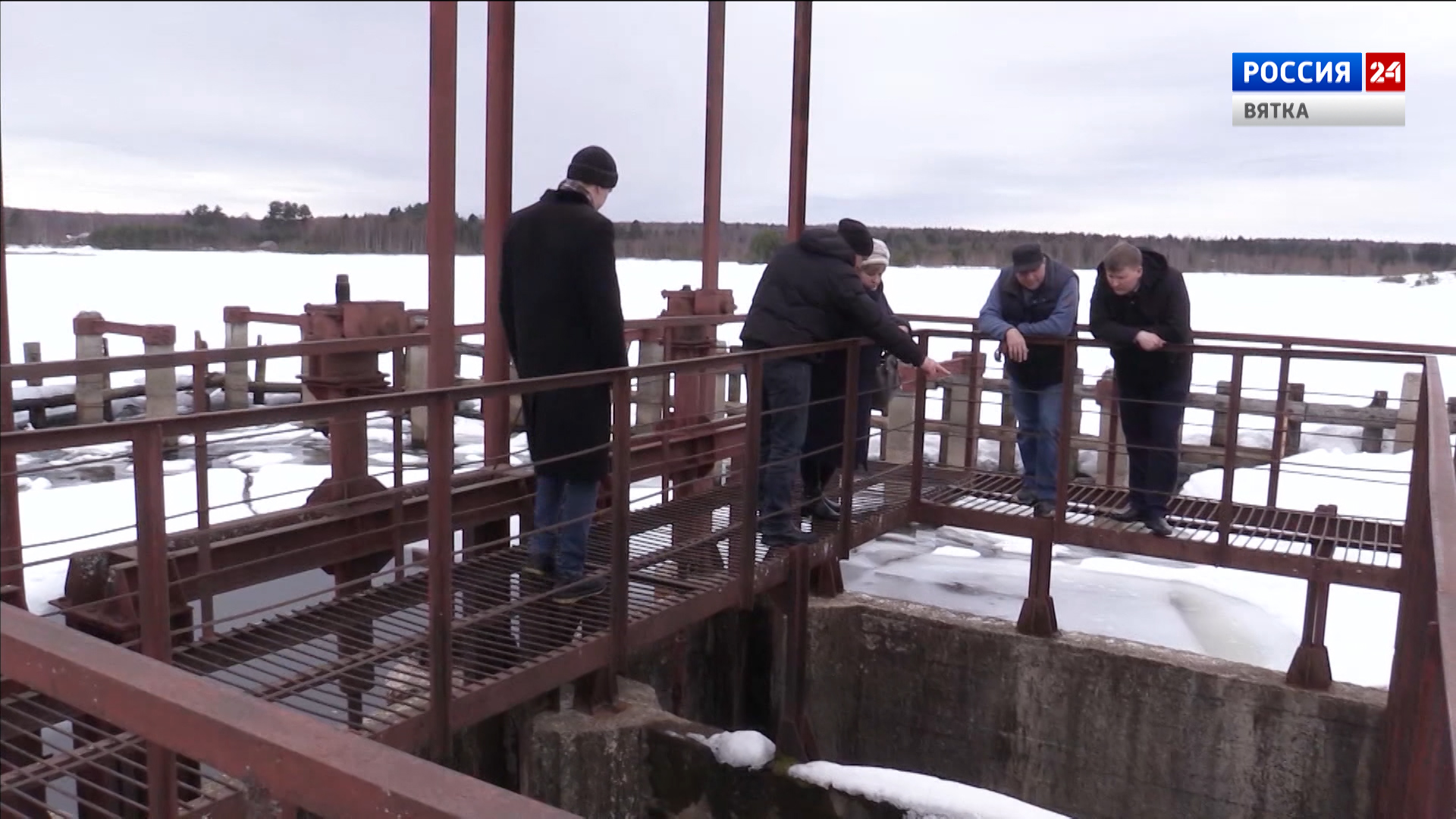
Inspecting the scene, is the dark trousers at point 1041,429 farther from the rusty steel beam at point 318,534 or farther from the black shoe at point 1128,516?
the rusty steel beam at point 318,534

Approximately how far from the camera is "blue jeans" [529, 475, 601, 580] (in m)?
4.33

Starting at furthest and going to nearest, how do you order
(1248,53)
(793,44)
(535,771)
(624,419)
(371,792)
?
1. (1248,53)
2. (793,44)
3. (535,771)
4. (624,419)
5. (371,792)

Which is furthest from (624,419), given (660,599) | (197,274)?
(197,274)

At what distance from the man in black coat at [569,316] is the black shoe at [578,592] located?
0.53ft

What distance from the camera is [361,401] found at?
3.12m

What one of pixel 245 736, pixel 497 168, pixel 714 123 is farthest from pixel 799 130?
pixel 245 736

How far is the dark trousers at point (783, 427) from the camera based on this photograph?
5230 mm

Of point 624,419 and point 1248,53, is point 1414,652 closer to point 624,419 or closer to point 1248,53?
point 624,419

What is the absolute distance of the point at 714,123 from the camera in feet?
28.7

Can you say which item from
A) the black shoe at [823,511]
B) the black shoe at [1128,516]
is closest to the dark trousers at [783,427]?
the black shoe at [823,511]

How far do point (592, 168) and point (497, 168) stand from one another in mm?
2457

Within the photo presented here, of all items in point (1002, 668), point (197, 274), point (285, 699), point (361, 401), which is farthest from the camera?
point (197, 274)

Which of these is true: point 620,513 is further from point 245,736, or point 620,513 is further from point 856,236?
point 245,736

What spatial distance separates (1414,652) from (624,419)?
255cm
